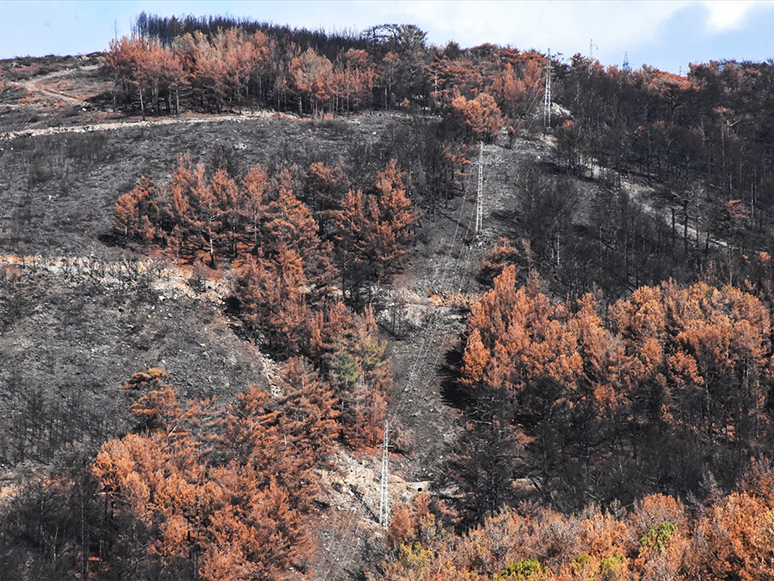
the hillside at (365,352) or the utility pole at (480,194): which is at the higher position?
the utility pole at (480,194)

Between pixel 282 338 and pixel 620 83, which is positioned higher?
pixel 620 83

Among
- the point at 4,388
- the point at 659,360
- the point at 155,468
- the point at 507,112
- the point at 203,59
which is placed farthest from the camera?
the point at 507,112

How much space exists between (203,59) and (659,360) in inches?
3783

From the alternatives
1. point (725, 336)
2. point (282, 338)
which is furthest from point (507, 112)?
point (282, 338)

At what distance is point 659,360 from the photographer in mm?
61812

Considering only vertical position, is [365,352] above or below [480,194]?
below

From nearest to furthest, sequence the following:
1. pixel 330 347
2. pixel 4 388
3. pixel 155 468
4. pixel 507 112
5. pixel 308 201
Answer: pixel 155 468
pixel 4 388
pixel 330 347
pixel 308 201
pixel 507 112

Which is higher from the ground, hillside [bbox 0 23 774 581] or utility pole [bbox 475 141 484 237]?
utility pole [bbox 475 141 484 237]

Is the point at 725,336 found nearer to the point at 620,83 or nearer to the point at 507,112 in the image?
the point at 507,112

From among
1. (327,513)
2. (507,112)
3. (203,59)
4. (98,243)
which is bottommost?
(327,513)

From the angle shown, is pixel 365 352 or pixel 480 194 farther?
pixel 480 194

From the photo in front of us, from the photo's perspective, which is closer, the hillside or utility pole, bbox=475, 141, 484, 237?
the hillside

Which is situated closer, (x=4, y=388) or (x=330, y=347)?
(x=4, y=388)

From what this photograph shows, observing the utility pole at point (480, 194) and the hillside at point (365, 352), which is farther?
the utility pole at point (480, 194)
